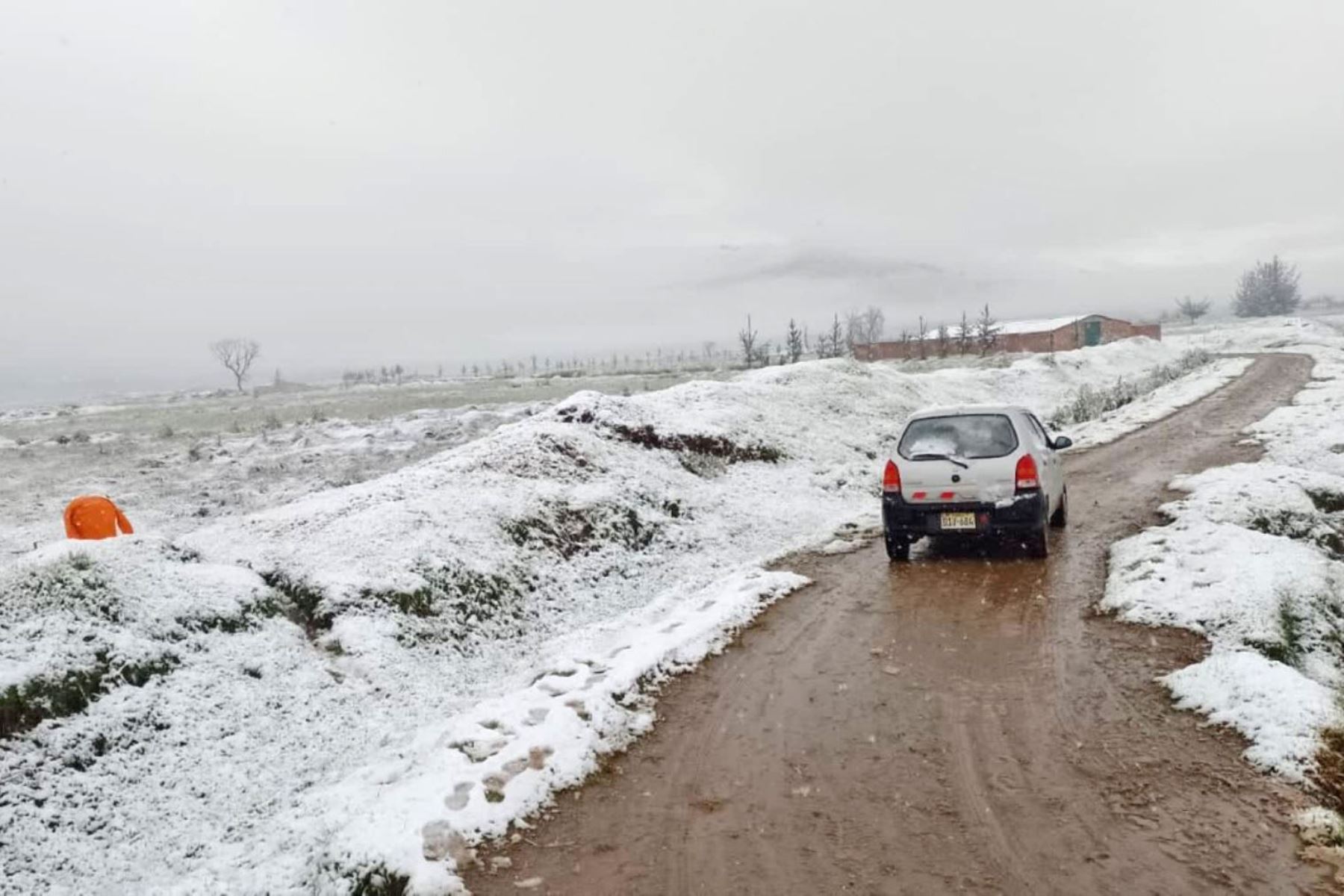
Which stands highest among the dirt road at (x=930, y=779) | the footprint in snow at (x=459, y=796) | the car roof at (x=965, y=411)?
the car roof at (x=965, y=411)

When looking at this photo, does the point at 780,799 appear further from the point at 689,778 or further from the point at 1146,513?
the point at 1146,513

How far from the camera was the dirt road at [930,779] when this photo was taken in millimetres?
3713

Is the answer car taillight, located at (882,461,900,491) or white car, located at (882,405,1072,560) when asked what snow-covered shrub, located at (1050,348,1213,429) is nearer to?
white car, located at (882,405,1072,560)

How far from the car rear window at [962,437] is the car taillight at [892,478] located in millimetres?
184

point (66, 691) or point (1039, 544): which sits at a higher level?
point (66, 691)

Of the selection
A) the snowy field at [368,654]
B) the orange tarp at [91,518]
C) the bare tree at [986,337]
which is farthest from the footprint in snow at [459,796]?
the bare tree at [986,337]

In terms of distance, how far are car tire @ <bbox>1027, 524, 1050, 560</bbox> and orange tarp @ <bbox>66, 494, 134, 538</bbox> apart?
32.6ft

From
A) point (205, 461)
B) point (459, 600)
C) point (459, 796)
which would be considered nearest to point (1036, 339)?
point (205, 461)

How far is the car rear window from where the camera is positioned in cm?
913

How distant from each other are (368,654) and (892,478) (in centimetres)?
613

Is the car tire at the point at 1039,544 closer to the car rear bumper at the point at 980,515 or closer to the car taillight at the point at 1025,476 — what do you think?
the car rear bumper at the point at 980,515

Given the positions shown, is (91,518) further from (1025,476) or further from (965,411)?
(1025,476)

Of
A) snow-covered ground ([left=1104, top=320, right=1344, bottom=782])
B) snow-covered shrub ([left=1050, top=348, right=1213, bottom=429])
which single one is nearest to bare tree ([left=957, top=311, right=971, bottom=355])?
snow-covered shrub ([left=1050, top=348, right=1213, bottom=429])

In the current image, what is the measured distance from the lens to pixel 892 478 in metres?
9.40
